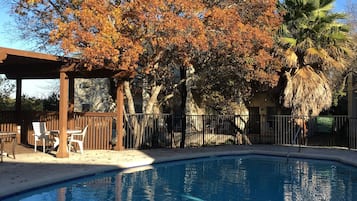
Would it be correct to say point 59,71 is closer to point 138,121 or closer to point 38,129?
point 38,129

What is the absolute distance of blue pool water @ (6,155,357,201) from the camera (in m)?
8.97

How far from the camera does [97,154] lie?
14094mm

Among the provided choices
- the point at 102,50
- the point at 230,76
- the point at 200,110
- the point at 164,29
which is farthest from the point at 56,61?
the point at 200,110

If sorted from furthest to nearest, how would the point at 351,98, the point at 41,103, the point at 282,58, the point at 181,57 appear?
the point at 41,103 → the point at 351,98 → the point at 282,58 → the point at 181,57

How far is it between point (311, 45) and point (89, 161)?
11138 millimetres

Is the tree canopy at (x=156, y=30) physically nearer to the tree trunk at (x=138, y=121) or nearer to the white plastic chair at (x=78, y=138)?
the tree trunk at (x=138, y=121)

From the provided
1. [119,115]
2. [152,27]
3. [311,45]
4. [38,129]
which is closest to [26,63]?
[38,129]

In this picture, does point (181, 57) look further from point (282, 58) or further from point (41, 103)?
point (41, 103)

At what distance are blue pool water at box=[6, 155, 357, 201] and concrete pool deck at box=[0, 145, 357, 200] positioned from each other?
0.23 m

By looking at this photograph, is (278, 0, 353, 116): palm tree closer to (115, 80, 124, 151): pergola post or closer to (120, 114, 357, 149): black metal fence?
(120, 114, 357, 149): black metal fence

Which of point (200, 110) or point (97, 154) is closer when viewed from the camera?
point (97, 154)

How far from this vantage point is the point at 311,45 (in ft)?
57.6

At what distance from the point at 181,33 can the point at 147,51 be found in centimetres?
306

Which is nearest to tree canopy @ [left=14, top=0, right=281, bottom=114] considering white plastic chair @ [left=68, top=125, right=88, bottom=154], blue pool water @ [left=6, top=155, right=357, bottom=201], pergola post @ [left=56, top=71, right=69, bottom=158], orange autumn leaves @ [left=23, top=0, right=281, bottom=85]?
orange autumn leaves @ [left=23, top=0, right=281, bottom=85]
